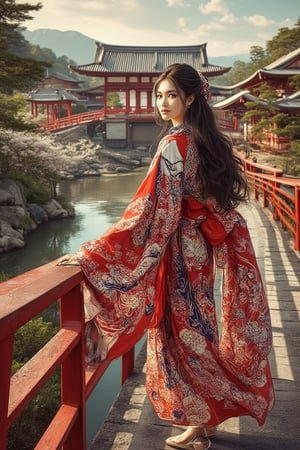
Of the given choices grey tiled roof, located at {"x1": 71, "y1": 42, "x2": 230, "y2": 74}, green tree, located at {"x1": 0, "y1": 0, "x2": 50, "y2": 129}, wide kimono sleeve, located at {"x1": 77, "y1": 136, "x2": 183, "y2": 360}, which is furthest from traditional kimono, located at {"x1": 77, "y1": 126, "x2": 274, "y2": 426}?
grey tiled roof, located at {"x1": 71, "y1": 42, "x2": 230, "y2": 74}

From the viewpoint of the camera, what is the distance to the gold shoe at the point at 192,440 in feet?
6.03

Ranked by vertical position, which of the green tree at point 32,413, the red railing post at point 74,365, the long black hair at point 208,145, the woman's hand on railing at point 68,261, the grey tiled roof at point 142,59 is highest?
the grey tiled roof at point 142,59

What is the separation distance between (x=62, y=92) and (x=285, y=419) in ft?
111

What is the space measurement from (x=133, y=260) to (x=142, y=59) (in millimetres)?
34914

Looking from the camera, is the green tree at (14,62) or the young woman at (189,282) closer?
the young woman at (189,282)

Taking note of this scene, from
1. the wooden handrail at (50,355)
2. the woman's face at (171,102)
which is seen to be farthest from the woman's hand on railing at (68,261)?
the woman's face at (171,102)

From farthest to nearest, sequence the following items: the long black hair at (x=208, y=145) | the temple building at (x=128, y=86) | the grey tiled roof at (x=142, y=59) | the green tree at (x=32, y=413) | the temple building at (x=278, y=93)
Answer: the grey tiled roof at (x=142, y=59) → the temple building at (x=128, y=86) → the temple building at (x=278, y=93) → the green tree at (x=32, y=413) → the long black hair at (x=208, y=145)

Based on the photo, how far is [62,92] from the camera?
3350 cm

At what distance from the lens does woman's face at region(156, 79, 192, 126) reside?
70.8 inches

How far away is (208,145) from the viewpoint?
1.76 m

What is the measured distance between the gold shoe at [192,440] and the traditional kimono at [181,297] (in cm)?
10

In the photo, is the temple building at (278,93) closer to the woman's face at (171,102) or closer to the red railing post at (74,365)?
the woman's face at (171,102)

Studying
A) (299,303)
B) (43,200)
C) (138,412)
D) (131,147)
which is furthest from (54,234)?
(131,147)

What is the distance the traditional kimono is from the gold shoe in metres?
0.10
